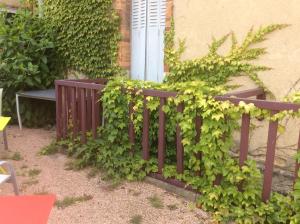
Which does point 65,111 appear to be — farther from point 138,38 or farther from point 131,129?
point 138,38

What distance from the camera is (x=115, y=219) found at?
10.5ft

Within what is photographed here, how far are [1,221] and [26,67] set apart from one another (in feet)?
17.3

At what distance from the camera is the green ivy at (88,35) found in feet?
18.5

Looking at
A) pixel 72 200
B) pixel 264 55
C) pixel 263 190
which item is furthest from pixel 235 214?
pixel 264 55

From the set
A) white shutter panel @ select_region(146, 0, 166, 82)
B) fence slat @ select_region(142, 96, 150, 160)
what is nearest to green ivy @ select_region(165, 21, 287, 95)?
white shutter panel @ select_region(146, 0, 166, 82)

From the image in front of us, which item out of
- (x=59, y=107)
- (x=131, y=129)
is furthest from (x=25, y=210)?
(x=59, y=107)

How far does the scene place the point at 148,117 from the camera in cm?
390

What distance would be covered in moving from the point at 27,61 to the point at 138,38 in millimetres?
2245

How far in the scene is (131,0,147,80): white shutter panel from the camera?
556 cm

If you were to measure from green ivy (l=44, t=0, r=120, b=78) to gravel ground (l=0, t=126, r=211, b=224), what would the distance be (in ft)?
5.84

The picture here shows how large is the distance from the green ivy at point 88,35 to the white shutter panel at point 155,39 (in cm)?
54

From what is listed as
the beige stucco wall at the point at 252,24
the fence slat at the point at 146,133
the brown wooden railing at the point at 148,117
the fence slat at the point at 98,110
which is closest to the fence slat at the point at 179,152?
the brown wooden railing at the point at 148,117

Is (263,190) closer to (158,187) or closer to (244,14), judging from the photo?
(158,187)

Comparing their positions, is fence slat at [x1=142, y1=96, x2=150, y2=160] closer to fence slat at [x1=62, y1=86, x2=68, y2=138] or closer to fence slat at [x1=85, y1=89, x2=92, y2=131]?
fence slat at [x1=85, y1=89, x2=92, y2=131]
